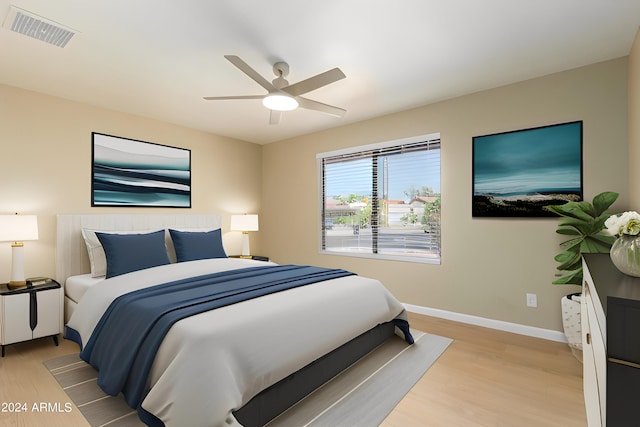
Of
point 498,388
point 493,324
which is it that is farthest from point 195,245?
point 493,324

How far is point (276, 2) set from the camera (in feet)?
6.51

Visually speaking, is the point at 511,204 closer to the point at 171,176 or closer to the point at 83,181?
the point at 171,176

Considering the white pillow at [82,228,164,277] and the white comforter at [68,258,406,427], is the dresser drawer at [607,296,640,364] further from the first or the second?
the white pillow at [82,228,164,277]

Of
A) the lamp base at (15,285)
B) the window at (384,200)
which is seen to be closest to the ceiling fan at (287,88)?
the window at (384,200)

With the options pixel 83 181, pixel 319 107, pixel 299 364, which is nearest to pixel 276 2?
pixel 319 107

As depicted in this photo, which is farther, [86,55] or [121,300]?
[86,55]

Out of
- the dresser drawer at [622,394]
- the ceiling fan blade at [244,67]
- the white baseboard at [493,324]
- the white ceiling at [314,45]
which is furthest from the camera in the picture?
the white baseboard at [493,324]

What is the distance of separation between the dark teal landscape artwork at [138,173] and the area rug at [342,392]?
1.89m

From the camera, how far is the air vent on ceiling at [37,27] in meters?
2.09

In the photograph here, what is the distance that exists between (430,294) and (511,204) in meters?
1.33

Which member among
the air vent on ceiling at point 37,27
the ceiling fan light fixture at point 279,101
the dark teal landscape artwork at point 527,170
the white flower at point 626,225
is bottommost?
the white flower at point 626,225

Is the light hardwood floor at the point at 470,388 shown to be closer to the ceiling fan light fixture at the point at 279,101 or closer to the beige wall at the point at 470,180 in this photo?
the beige wall at the point at 470,180

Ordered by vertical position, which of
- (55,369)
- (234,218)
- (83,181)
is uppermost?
(83,181)

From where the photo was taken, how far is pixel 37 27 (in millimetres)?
2219
